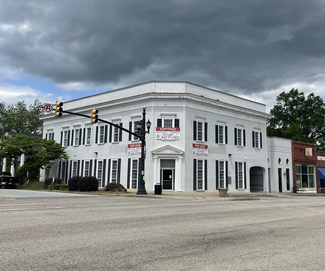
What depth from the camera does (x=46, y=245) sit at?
6367 mm

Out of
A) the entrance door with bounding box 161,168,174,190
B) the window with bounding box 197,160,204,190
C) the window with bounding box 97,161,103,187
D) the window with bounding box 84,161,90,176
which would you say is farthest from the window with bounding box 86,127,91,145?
the window with bounding box 197,160,204,190

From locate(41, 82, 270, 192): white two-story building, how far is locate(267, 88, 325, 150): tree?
2619 cm

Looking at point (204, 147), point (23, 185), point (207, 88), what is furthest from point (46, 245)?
point (23, 185)

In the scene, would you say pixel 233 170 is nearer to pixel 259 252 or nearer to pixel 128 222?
pixel 128 222

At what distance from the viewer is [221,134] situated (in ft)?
Result: 118

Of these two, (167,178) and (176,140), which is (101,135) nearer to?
(176,140)

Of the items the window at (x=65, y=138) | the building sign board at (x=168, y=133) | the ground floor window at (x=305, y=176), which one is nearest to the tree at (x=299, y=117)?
the ground floor window at (x=305, y=176)

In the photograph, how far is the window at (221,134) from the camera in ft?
116

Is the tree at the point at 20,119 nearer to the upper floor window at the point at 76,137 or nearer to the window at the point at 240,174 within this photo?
the upper floor window at the point at 76,137

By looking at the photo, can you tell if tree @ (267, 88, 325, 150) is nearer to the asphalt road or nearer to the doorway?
the doorway

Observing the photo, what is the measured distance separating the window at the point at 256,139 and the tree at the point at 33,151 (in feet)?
76.1

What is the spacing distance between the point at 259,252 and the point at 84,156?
34689 mm

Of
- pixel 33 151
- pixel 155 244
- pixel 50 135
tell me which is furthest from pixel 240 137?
pixel 155 244

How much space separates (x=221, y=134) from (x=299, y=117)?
3693 cm
